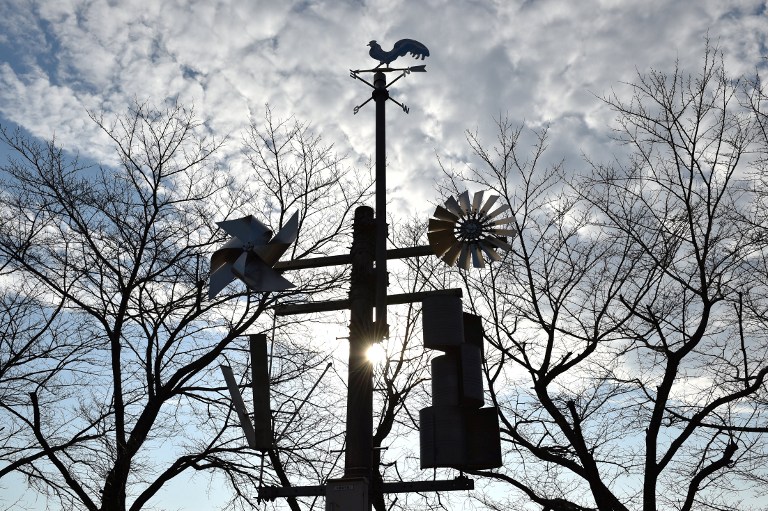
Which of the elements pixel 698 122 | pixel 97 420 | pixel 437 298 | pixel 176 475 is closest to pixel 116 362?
pixel 97 420

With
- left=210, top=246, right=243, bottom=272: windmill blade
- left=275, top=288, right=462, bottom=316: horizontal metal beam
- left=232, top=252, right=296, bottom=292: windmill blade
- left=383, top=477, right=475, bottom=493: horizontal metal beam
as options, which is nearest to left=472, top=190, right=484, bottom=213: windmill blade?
left=275, top=288, right=462, bottom=316: horizontal metal beam

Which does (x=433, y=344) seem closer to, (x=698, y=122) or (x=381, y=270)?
(x=381, y=270)

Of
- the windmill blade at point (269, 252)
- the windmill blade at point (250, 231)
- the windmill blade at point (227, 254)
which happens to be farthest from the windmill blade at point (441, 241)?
the windmill blade at point (227, 254)

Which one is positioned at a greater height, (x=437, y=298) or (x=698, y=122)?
(x=698, y=122)

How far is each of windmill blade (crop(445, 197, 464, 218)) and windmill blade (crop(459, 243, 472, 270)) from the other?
0.32m

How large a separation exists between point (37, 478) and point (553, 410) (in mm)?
10630

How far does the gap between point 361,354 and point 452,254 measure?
74.0 inches

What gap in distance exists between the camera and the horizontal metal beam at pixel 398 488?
4.19 meters

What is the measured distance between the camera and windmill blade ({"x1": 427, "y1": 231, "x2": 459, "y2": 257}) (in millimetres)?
5966

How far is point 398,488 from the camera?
461 cm

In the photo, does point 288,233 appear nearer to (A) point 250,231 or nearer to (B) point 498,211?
(A) point 250,231

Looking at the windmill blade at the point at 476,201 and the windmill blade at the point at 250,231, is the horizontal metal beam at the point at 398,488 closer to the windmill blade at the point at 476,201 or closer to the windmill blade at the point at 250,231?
the windmill blade at the point at 250,231

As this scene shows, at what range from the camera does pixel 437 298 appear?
14.6ft

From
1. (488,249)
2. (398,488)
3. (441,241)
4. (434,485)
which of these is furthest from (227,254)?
(434,485)
